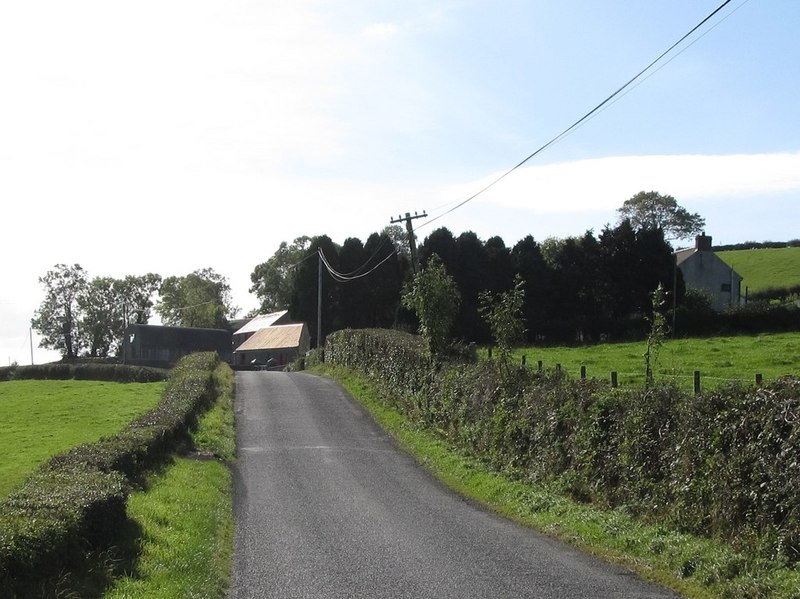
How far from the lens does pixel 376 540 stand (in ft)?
44.3

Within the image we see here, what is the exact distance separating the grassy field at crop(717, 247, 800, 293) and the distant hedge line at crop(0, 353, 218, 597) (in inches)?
2818

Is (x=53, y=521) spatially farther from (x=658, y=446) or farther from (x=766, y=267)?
(x=766, y=267)

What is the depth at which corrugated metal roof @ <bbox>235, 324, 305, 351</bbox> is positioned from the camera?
81.1 metres

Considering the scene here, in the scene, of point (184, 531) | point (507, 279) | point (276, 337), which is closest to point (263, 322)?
point (276, 337)

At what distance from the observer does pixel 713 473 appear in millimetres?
11500

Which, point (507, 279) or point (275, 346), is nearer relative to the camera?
point (507, 279)

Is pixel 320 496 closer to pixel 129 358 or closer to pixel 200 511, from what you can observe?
pixel 200 511

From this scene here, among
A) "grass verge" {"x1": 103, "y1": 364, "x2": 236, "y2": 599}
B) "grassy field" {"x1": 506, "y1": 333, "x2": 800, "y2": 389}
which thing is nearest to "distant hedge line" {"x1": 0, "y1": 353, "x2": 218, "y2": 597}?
"grass verge" {"x1": 103, "y1": 364, "x2": 236, "y2": 599}

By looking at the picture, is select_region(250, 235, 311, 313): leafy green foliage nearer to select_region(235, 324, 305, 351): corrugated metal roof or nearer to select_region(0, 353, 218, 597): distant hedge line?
select_region(235, 324, 305, 351): corrugated metal roof

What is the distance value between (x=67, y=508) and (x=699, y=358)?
31.3 meters

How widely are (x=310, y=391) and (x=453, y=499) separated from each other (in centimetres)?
2138

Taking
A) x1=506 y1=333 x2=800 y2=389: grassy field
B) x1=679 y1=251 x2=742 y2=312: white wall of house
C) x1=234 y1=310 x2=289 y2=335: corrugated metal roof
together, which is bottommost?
x1=506 y1=333 x2=800 y2=389: grassy field

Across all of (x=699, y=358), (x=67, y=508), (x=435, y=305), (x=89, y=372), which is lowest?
(x=89, y=372)

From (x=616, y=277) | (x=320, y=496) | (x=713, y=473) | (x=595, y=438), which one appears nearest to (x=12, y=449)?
(x=320, y=496)
